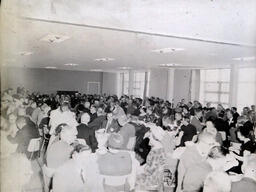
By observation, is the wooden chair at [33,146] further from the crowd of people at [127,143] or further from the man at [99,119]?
the man at [99,119]

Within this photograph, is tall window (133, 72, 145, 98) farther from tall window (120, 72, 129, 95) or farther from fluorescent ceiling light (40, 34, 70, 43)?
fluorescent ceiling light (40, 34, 70, 43)

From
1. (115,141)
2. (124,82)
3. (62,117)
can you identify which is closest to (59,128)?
(62,117)

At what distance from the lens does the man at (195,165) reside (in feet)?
5.73

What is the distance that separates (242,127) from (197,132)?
273 millimetres

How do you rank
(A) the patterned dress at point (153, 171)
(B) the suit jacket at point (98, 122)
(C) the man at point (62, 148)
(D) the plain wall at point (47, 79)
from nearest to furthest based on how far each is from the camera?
1. (D) the plain wall at point (47, 79)
2. (C) the man at point (62, 148)
3. (B) the suit jacket at point (98, 122)
4. (A) the patterned dress at point (153, 171)

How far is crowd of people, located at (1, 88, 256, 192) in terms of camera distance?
133 centimetres

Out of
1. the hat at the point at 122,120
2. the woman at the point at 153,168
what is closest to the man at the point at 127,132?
the hat at the point at 122,120

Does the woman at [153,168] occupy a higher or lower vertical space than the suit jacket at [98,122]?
lower

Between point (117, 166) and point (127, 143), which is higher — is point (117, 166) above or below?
below

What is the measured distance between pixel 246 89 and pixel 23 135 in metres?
1.22

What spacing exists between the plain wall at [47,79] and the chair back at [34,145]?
0.70ft

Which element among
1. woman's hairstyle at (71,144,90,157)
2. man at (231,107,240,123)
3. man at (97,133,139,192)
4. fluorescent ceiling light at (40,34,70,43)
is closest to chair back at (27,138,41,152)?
woman's hairstyle at (71,144,90,157)

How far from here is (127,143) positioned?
1.57 meters

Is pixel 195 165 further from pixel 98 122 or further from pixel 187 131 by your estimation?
pixel 98 122
